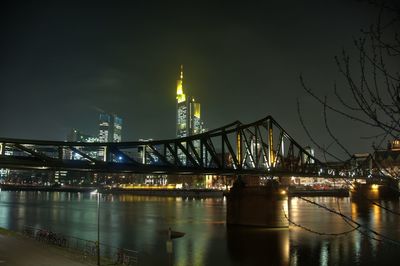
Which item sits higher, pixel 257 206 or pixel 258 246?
pixel 257 206

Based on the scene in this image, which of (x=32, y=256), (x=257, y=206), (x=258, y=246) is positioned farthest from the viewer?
(x=257, y=206)

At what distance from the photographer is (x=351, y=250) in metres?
47.2

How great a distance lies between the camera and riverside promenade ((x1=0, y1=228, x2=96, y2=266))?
24.7m

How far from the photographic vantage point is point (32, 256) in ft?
89.0

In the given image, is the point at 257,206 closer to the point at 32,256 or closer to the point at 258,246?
the point at 258,246

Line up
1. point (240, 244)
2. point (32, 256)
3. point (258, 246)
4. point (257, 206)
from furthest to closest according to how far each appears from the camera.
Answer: point (257, 206), point (240, 244), point (258, 246), point (32, 256)

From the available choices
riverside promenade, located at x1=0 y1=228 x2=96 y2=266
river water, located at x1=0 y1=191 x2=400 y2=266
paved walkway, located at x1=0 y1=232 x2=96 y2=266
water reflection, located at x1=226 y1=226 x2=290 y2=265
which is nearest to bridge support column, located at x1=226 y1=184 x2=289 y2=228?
river water, located at x1=0 y1=191 x2=400 y2=266

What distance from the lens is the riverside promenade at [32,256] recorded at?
24734mm

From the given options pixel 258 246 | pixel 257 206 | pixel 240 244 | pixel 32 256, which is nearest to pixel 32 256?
pixel 32 256

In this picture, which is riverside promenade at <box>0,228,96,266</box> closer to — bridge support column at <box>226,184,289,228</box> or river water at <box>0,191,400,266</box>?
river water at <box>0,191,400,266</box>

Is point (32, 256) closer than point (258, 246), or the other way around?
point (32, 256)

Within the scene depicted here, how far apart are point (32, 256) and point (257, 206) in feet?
160

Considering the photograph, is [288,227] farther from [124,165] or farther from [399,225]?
[124,165]

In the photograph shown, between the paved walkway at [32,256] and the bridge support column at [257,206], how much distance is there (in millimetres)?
41234
